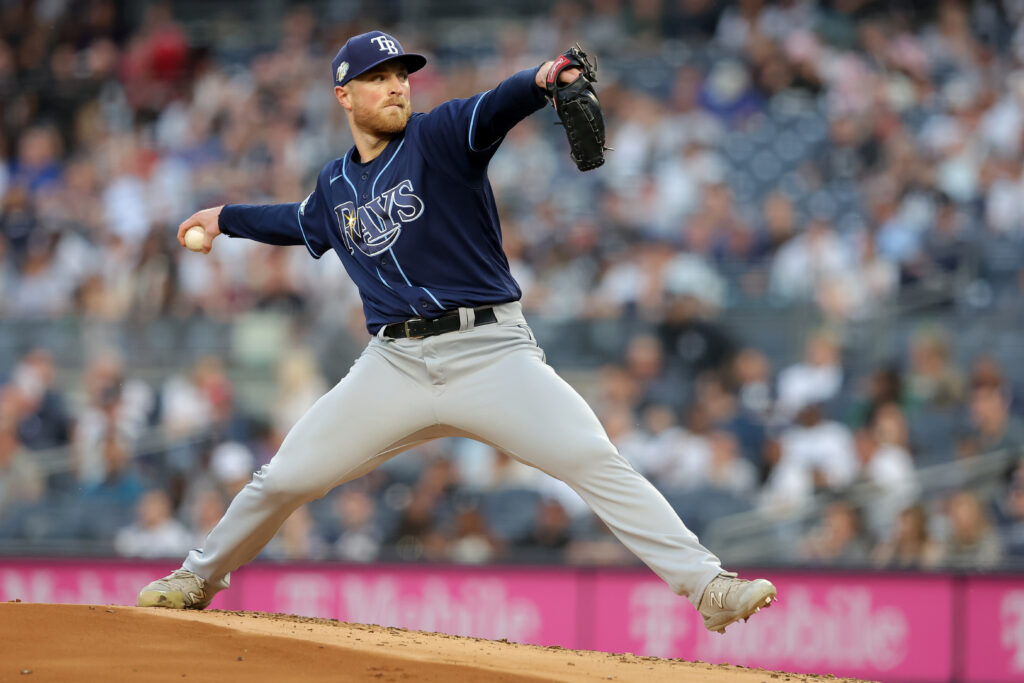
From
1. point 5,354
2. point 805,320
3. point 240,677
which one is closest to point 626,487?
point 240,677

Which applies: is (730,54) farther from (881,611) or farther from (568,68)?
(568,68)

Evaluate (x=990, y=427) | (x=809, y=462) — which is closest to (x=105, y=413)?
(x=809, y=462)

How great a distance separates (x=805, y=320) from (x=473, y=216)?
6192mm

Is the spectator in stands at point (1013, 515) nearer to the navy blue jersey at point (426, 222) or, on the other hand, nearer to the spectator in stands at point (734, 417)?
the spectator in stands at point (734, 417)

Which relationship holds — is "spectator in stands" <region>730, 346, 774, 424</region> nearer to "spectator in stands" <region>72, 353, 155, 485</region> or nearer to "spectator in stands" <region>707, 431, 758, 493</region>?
"spectator in stands" <region>707, 431, 758, 493</region>

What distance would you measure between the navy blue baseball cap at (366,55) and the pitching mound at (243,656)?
2.06m

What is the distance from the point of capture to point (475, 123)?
15.4 ft

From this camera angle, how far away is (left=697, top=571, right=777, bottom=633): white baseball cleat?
4.59m

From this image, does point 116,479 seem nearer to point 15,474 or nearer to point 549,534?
point 15,474

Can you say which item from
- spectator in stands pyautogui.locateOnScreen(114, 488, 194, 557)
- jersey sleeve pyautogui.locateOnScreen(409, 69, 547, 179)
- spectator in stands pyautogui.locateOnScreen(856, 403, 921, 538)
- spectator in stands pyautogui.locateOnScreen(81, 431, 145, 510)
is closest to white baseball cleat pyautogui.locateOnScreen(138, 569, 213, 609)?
jersey sleeve pyautogui.locateOnScreen(409, 69, 547, 179)

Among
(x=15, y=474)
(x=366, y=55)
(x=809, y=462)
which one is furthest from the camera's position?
(x=15, y=474)

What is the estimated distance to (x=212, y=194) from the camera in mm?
13508

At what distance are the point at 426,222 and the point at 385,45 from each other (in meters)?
0.69

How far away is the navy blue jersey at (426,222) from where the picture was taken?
490 centimetres
